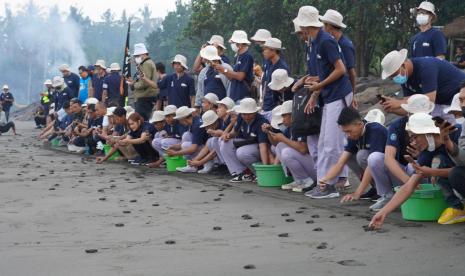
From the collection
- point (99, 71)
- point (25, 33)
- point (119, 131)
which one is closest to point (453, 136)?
point (119, 131)

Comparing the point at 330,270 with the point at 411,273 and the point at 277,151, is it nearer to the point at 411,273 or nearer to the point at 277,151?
the point at 411,273

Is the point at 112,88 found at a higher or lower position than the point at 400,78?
lower

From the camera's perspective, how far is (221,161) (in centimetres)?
1239

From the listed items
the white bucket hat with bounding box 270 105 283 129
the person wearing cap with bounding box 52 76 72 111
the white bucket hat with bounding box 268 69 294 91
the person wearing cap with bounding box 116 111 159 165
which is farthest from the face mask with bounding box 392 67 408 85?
the person wearing cap with bounding box 52 76 72 111

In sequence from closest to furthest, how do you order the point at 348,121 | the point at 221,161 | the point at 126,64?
the point at 348,121 < the point at 221,161 < the point at 126,64

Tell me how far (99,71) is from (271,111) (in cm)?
957

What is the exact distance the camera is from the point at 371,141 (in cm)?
851

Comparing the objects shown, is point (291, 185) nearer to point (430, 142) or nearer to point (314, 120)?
point (314, 120)

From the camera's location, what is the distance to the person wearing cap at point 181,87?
46.7 ft

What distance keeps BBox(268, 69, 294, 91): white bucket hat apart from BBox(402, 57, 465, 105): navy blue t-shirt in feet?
8.67

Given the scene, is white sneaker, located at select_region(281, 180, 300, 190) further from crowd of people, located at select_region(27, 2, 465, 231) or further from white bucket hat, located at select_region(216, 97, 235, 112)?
white bucket hat, located at select_region(216, 97, 235, 112)

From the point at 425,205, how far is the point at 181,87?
24.6 ft

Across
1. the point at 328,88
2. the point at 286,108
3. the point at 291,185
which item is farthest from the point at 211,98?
the point at 328,88

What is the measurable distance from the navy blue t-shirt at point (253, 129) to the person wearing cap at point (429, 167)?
149 inches
